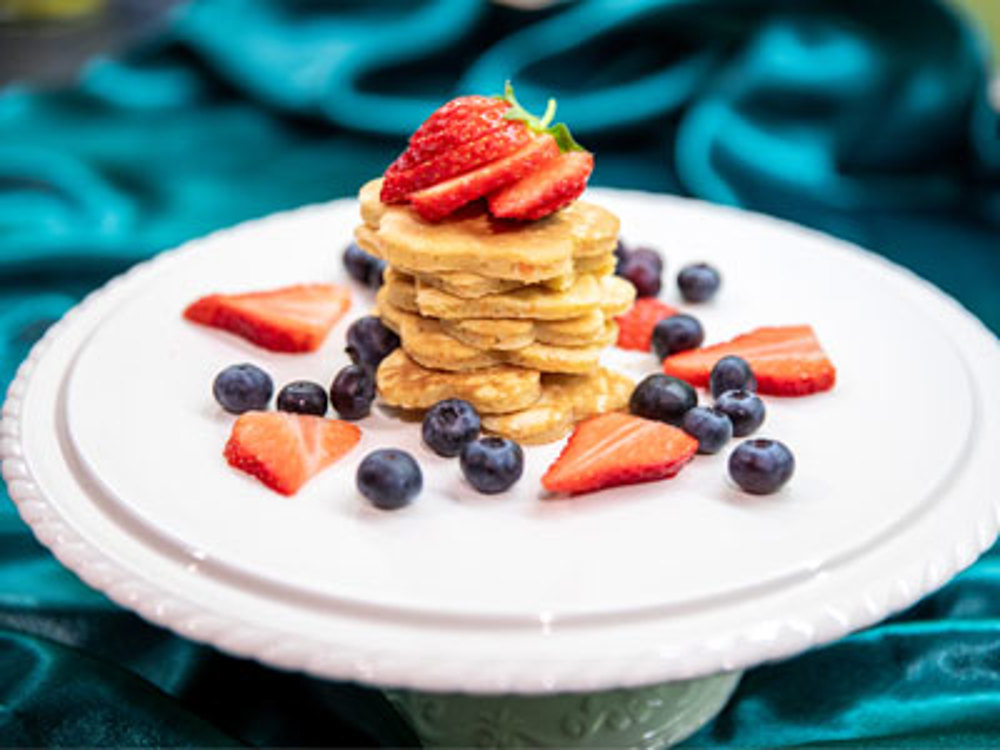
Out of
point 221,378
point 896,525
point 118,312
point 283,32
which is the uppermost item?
point 896,525

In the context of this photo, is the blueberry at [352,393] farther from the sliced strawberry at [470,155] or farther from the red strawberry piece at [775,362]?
the red strawberry piece at [775,362]

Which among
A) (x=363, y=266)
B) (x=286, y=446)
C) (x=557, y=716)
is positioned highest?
(x=286, y=446)

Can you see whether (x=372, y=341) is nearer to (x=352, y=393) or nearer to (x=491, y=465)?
(x=352, y=393)

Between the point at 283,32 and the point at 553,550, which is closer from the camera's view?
the point at 553,550

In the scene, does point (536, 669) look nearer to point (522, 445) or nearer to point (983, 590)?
point (522, 445)

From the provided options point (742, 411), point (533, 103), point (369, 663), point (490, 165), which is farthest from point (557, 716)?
point (533, 103)

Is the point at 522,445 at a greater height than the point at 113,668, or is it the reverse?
the point at 522,445

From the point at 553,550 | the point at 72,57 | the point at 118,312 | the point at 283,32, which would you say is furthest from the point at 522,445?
the point at 72,57

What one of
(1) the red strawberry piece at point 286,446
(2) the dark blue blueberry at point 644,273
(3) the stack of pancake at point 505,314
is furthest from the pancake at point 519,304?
(2) the dark blue blueberry at point 644,273
